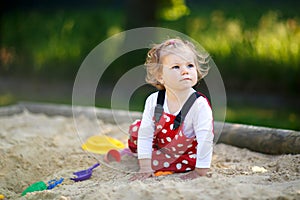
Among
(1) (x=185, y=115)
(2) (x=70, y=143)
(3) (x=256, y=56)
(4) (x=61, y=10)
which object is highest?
(4) (x=61, y=10)

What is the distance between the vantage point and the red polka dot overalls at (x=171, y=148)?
2699mm

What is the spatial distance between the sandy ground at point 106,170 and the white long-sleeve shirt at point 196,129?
12cm

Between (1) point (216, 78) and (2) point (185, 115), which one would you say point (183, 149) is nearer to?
(2) point (185, 115)

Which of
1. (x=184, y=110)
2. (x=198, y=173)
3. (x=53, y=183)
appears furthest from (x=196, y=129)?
(x=53, y=183)

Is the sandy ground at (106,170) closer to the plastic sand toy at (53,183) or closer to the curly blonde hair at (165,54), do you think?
the plastic sand toy at (53,183)

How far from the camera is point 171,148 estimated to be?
275 cm

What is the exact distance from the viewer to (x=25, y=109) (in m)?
4.66

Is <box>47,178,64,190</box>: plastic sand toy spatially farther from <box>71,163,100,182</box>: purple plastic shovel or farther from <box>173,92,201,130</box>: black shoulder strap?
<box>173,92,201,130</box>: black shoulder strap

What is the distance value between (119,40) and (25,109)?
9.12ft

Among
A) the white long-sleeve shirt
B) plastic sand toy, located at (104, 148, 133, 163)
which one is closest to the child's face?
the white long-sleeve shirt

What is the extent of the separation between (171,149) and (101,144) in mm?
785

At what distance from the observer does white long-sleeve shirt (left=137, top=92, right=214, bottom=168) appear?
2.53m

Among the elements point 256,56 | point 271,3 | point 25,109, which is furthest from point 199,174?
point 271,3

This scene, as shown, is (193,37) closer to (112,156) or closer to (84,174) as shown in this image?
(112,156)
